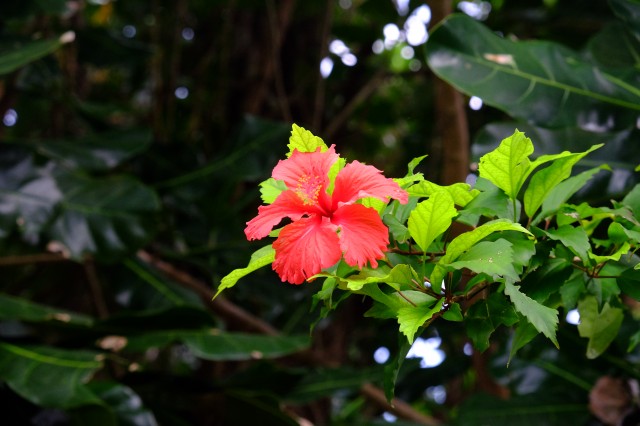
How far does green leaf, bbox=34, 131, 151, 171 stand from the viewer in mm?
1416

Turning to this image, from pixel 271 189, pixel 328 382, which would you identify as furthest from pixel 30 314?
pixel 271 189

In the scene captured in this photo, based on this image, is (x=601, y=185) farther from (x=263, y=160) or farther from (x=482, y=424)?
(x=263, y=160)

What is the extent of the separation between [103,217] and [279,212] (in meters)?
0.88

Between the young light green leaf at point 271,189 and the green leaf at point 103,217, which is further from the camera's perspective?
the green leaf at point 103,217

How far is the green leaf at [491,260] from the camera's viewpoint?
1.54 ft

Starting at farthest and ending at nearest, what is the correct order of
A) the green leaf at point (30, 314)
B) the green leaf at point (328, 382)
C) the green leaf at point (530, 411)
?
the green leaf at point (328, 382)
the green leaf at point (530, 411)
the green leaf at point (30, 314)

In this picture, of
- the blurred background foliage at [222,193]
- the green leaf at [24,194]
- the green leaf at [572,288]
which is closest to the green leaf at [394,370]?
the green leaf at [572,288]

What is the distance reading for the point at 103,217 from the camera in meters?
1.32

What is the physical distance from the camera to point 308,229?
486mm

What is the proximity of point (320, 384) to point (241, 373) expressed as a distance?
5.5 inches

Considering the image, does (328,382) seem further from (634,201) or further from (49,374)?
(634,201)

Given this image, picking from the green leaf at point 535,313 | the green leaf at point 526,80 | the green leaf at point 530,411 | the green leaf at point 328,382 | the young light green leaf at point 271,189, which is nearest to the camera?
the green leaf at point 535,313

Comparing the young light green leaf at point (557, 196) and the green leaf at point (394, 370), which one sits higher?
the young light green leaf at point (557, 196)

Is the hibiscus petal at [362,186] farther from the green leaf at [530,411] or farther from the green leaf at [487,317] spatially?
the green leaf at [530,411]
